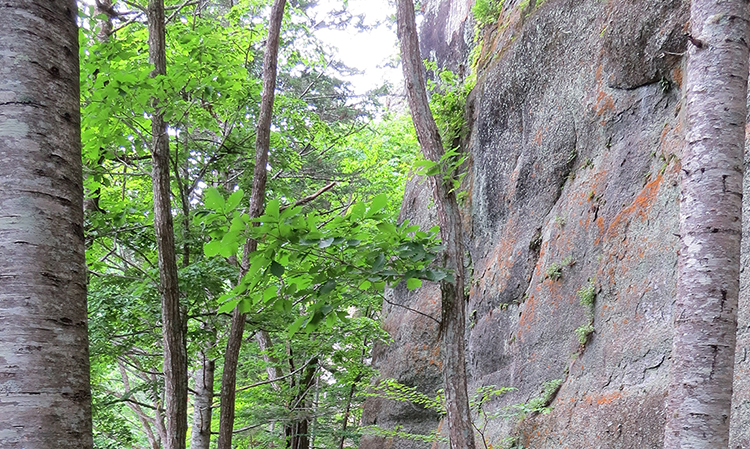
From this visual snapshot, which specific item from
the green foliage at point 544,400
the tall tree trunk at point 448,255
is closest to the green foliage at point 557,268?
the green foliage at point 544,400

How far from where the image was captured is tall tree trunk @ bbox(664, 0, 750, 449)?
202 cm

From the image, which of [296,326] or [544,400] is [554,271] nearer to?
[544,400]

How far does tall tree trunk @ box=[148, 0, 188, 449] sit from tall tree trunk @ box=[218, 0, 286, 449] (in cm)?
68

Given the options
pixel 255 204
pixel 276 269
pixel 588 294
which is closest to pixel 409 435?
pixel 588 294

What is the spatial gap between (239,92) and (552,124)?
420cm

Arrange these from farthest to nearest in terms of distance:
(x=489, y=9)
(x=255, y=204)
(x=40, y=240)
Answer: (x=489, y=9) < (x=255, y=204) < (x=40, y=240)

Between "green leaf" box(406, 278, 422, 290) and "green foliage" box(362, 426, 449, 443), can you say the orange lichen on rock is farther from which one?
"green foliage" box(362, 426, 449, 443)

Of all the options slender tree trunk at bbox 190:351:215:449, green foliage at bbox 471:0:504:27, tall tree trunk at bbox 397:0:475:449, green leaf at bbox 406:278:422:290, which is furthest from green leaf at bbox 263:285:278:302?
green foliage at bbox 471:0:504:27

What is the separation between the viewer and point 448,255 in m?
3.91

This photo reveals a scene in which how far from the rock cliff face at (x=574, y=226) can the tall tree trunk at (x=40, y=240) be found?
12.2 ft

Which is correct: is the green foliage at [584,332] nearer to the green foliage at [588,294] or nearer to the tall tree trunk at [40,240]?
the green foliage at [588,294]

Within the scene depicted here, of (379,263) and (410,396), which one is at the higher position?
(379,263)

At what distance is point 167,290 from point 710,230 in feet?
13.3

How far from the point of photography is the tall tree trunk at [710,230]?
2020mm
